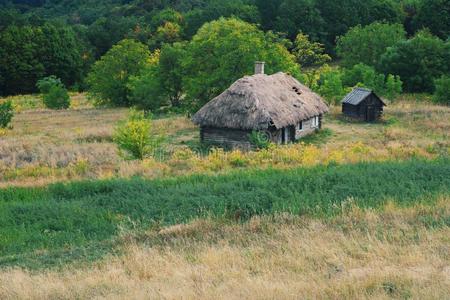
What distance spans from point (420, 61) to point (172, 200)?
3533 centimetres

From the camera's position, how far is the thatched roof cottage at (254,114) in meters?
25.8

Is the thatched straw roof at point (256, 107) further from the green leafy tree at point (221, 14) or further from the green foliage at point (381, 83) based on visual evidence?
the green leafy tree at point (221, 14)

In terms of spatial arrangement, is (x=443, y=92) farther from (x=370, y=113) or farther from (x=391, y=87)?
(x=370, y=113)

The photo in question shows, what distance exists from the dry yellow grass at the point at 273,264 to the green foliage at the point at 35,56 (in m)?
52.8

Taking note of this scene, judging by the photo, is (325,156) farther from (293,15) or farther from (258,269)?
(293,15)

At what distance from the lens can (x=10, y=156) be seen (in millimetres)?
22625

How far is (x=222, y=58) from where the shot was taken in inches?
1273

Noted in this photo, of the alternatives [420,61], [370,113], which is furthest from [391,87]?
[370,113]

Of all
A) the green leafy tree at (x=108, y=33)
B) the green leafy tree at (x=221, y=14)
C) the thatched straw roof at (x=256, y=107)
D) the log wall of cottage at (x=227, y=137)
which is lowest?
the log wall of cottage at (x=227, y=137)

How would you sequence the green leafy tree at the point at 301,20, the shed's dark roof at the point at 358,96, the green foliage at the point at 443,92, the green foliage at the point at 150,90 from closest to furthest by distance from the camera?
the shed's dark roof at the point at 358,96 → the green foliage at the point at 443,92 → the green foliage at the point at 150,90 → the green leafy tree at the point at 301,20

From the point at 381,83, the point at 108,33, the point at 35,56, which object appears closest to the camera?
the point at 381,83

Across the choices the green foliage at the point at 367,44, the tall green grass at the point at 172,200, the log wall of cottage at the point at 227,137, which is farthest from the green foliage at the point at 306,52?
the tall green grass at the point at 172,200

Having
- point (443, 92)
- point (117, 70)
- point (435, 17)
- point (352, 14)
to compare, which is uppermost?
point (352, 14)

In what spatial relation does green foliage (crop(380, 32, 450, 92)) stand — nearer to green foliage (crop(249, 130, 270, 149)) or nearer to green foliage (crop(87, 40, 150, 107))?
green foliage (crop(87, 40, 150, 107))
